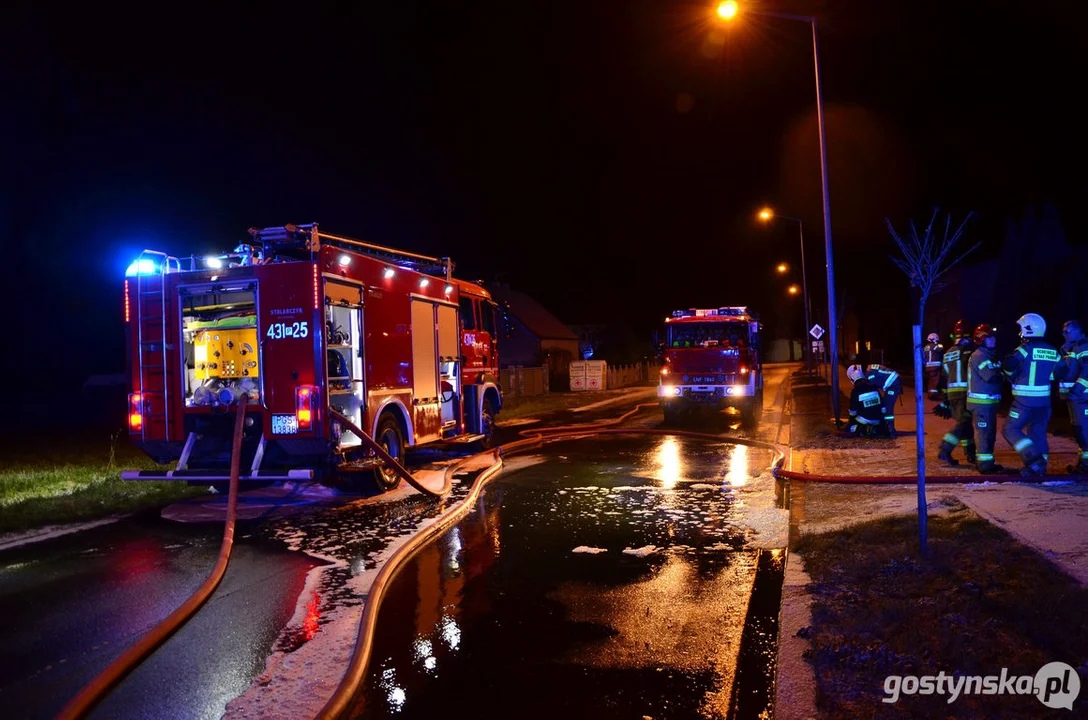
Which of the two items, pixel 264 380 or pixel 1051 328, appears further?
pixel 1051 328

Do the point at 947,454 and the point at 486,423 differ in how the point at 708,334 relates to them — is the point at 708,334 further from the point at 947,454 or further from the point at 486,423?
the point at 947,454

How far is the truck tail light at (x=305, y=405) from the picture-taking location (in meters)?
8.64

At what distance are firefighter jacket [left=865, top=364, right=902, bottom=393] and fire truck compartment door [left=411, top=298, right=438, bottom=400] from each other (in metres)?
7.31

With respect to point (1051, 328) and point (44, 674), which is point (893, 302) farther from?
point (44, 674)

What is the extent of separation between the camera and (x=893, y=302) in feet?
159

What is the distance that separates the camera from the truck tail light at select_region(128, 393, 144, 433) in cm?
930

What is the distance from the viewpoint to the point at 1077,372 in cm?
845

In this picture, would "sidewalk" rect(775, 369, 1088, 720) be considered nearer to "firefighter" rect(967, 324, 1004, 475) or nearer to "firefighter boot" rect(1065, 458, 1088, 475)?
"firefighter boot" rect(1065, 458, 1088, 475)

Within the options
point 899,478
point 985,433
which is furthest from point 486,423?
point 985,433

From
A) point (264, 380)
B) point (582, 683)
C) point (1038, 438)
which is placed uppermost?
point (264, 380)

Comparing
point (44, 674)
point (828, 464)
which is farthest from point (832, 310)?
point (44, 674)

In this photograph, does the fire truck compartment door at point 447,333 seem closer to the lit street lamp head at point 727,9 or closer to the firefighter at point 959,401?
the lit street lamp head at point 727,9

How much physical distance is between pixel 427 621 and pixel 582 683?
1.40 metres

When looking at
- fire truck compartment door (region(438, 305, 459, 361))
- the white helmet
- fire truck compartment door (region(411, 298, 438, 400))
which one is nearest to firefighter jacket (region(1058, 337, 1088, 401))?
the white helmet
